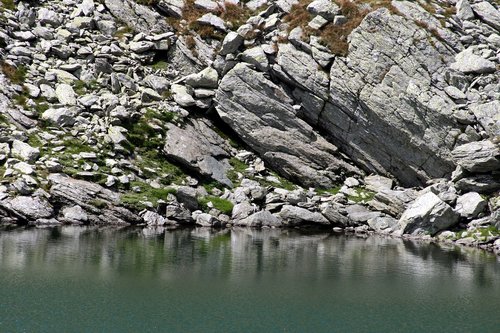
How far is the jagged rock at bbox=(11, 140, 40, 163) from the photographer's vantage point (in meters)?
68.6

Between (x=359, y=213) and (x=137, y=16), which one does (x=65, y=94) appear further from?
(x=359, y=213)

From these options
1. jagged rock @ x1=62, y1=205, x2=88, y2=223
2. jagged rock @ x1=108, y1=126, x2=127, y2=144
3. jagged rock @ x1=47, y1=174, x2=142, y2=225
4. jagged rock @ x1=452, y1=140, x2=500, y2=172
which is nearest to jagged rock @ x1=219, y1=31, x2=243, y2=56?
jagged rock @ x1=108, y1=126, x2=127, y2=144

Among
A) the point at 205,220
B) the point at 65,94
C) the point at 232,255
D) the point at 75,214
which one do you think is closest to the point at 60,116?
the point at 65,94

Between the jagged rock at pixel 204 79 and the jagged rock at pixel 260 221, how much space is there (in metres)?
23.6

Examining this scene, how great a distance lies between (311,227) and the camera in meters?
73.6

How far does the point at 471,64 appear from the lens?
79.9 m

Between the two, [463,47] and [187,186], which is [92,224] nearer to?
[187,186]

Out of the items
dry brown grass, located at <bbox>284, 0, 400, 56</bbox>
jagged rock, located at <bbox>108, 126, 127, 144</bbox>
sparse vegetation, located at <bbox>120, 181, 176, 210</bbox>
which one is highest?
dry brown grass, located at <bbox>284, 0, 400, 56</bbox>

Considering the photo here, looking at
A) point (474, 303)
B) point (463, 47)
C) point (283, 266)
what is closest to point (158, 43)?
point (463, 47)

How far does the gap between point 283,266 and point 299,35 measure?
44.5 metres

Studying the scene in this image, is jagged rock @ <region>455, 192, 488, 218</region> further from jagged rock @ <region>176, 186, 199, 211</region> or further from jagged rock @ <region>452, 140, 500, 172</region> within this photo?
jagged rock @ <region>176, 186, 199, 211</region>

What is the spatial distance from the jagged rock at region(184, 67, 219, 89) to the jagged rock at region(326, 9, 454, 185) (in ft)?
53.8

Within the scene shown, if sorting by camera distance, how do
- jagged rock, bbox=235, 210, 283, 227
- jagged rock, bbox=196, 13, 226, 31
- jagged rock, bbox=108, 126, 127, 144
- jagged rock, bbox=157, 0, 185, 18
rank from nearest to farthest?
jagged rock, bbox=235, 210, 283, 227, jagged rock, bbox=108, 126, 127, 144, jagged rock, bbox=196, 13, 226, 31, jagged rock, bbox=157, 0, 185, 18

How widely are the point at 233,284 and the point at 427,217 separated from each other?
33.0 meters
